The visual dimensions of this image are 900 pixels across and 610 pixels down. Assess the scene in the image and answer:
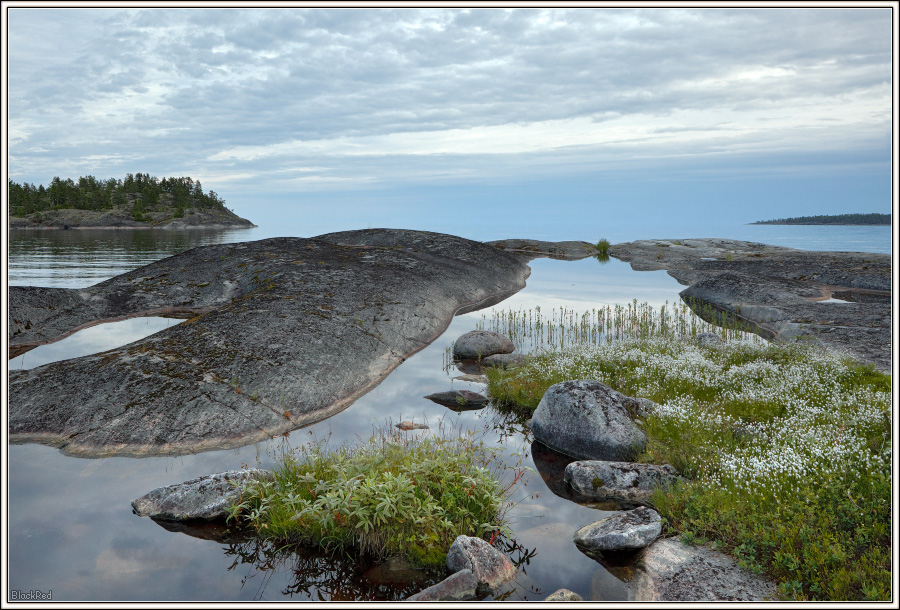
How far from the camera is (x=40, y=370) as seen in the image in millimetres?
13938

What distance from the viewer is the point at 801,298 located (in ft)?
84.4

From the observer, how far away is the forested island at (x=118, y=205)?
11480 centimetres

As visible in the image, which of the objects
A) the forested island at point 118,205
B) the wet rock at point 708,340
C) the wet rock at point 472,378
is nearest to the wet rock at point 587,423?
the wet rock at point 472,378

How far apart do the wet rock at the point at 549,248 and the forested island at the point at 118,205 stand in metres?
93.2

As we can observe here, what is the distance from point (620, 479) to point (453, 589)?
13.8 ft

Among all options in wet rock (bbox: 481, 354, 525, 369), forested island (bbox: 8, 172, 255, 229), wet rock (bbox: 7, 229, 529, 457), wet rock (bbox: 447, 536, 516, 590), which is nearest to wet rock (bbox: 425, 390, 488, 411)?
wet rock (bbox: 7, 229, 529, 457)

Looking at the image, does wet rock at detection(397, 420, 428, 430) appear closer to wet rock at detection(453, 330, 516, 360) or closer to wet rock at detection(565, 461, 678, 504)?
wet rock at detection(565, 461, 678, 504)

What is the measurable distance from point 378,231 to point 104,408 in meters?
29.2

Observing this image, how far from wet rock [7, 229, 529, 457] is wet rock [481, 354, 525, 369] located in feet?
8.87

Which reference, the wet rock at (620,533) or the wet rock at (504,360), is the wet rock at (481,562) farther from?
the wet rock at (504,360)

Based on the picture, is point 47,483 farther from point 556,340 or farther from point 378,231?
point 378,231

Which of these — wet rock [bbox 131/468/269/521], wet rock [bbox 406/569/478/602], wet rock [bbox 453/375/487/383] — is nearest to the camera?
wet rock [bbox 406/569/478/602]

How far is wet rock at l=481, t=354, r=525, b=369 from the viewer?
17.5 meters

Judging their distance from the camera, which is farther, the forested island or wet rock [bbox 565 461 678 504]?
the forested island
